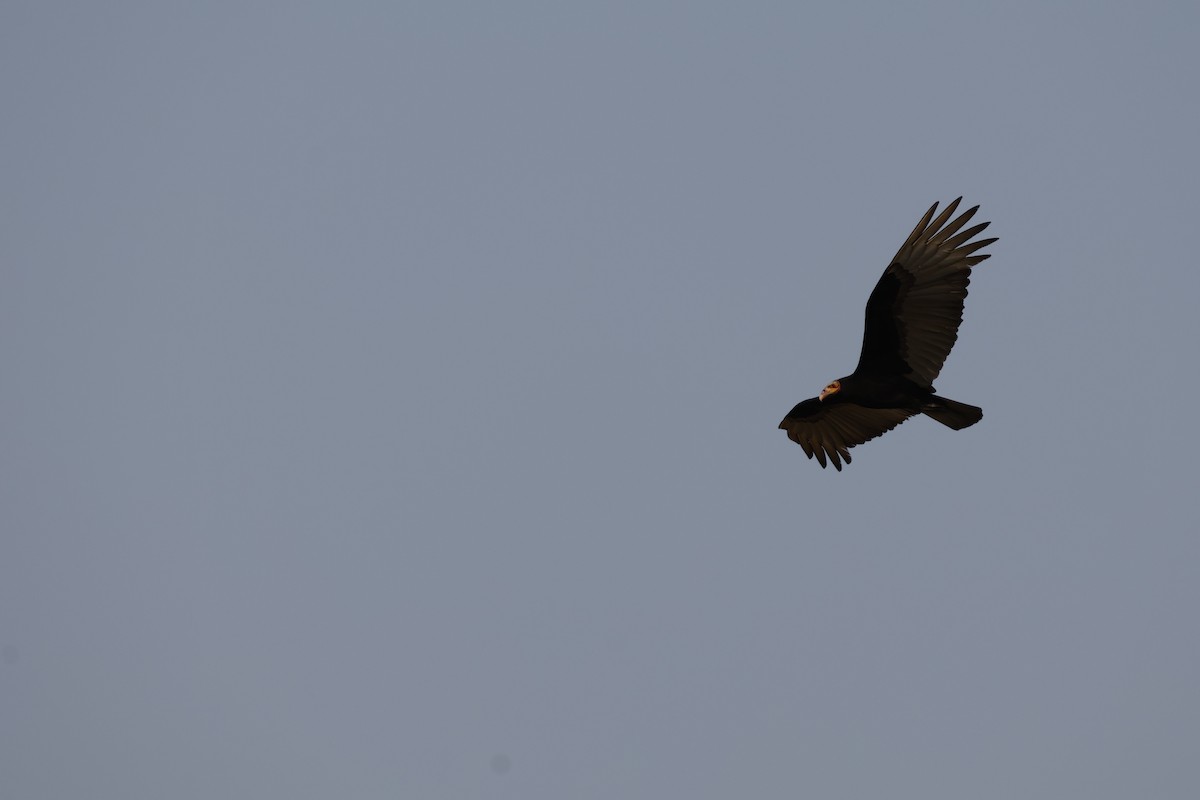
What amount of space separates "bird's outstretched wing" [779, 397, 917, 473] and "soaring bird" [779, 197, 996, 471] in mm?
405

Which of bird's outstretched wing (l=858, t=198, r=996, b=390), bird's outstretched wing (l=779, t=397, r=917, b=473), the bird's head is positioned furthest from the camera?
bird's outstretched wing (l=779, t=397, r=917, b=473)

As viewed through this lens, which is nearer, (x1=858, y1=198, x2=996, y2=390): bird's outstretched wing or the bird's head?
(x1=858, y1=198, x2=996, y2=390): bird's outstretched wing

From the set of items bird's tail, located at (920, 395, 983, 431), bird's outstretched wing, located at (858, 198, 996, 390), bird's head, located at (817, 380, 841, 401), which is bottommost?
bird's tail, located at (920, 395, 983, 431)

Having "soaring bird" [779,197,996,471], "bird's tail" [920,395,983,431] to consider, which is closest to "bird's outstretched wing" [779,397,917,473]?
"soaring bird" [779,197,996,471]

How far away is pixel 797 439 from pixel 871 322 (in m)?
2.84

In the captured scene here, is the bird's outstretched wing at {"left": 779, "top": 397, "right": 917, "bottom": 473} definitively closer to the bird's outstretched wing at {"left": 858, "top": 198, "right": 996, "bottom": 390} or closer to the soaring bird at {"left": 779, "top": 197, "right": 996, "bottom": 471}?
the soaring bird at {"left": 779, "top": 197, "right": 996, "bottom": 471}

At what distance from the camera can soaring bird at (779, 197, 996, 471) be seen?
1980 cm

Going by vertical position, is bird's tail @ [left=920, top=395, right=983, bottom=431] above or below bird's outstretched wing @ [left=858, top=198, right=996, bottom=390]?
below

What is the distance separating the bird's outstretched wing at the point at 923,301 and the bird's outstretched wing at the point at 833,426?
1254mm

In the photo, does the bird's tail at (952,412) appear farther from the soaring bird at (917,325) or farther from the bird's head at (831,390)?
the bird's head at (831,390)

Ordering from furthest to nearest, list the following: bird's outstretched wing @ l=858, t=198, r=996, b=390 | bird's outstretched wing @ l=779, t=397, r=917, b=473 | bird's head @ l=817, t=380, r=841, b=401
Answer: bird's outstretched wing @ l=779, t=397, r=917, b=473, bird's head @ l=817, t=380, r=841, b=401, bird's outstretched wing @ l=858, t=198, r=996, b=390

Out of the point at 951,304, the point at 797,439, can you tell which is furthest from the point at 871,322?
the point at 797,439

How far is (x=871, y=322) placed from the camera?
2033 cm

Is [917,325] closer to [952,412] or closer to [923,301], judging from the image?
[923,301]
